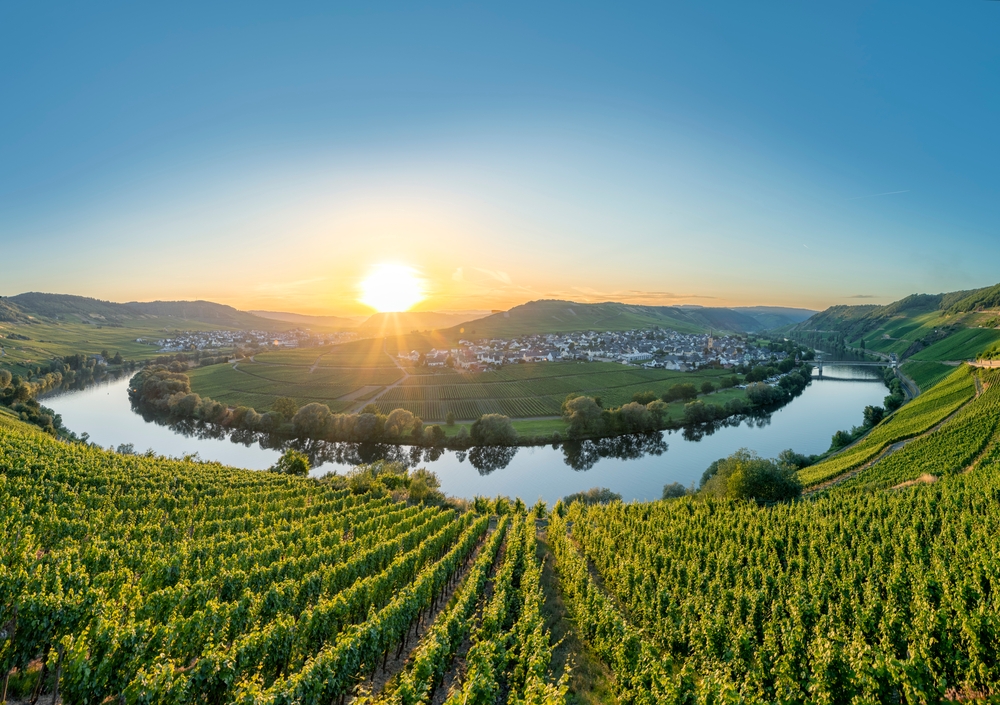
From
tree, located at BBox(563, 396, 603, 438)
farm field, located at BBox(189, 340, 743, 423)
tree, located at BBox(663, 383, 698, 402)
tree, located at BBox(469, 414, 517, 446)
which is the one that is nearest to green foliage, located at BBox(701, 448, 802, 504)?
tree, located at BBox(563, 396, 603, 438)

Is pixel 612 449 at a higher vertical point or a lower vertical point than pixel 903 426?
lower

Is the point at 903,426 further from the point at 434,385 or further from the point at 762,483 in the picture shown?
the point at 434,385

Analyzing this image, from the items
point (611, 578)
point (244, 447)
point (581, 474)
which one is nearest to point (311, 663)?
point (611, 578)

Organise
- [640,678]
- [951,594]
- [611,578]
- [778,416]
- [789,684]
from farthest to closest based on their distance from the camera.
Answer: [778,416] → [611,578] → [951,594] → [640,678] → [789,684]

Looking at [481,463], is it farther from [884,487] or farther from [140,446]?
[140,446]

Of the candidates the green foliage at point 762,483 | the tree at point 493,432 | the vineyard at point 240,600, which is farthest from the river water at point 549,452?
the vineyard at point 240,600

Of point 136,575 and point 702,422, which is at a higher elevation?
point 136,575

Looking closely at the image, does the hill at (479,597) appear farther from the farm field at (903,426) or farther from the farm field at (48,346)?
the farm field at (48,346)

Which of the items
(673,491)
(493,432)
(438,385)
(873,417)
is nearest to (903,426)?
(873,417)
